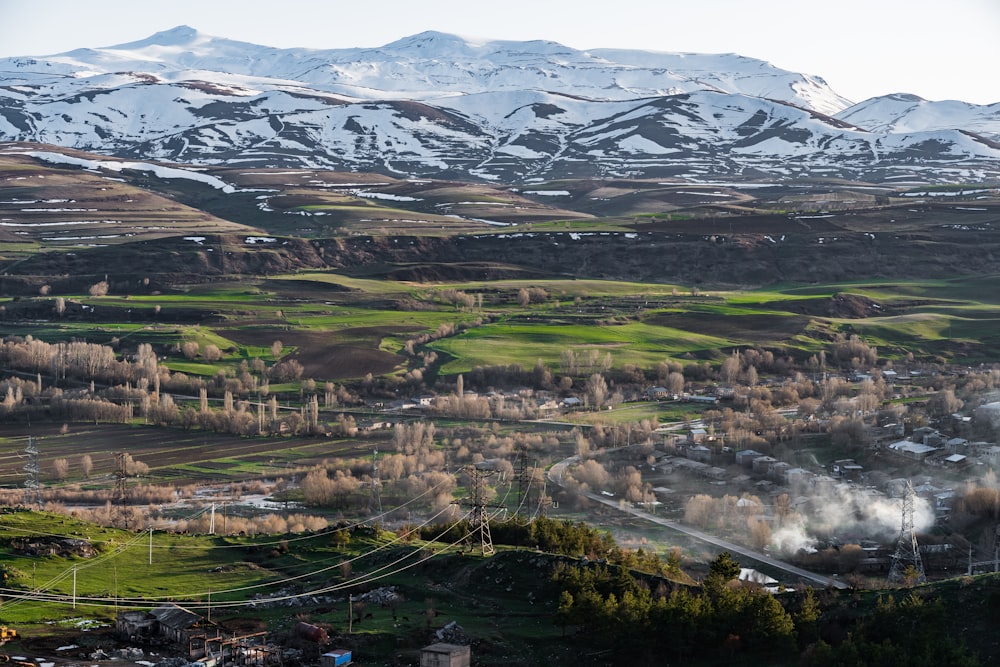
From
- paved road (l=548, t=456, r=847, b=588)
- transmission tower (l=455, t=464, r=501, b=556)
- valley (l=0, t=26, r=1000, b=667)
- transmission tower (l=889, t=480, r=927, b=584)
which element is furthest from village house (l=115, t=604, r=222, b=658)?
transmission tower (l=889, t=480, r=927, b=584)

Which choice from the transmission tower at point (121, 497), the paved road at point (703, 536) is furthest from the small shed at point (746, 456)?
the transmission tower at point (121, 497)

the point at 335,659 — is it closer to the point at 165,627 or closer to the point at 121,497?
the point at 165,627

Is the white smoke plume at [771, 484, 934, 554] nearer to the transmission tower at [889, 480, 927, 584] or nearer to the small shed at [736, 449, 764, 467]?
the transmission tower at [889, 480, 927, 584]

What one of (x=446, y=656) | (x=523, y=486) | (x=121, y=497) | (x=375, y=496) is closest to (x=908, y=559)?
(x=523, y=486)

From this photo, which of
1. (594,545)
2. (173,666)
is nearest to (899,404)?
(594,545)

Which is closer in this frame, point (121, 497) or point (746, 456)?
point (121, 497)

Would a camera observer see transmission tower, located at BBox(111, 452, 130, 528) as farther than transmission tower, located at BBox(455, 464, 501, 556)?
Yes

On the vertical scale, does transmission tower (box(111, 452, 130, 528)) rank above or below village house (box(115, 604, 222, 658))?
below
